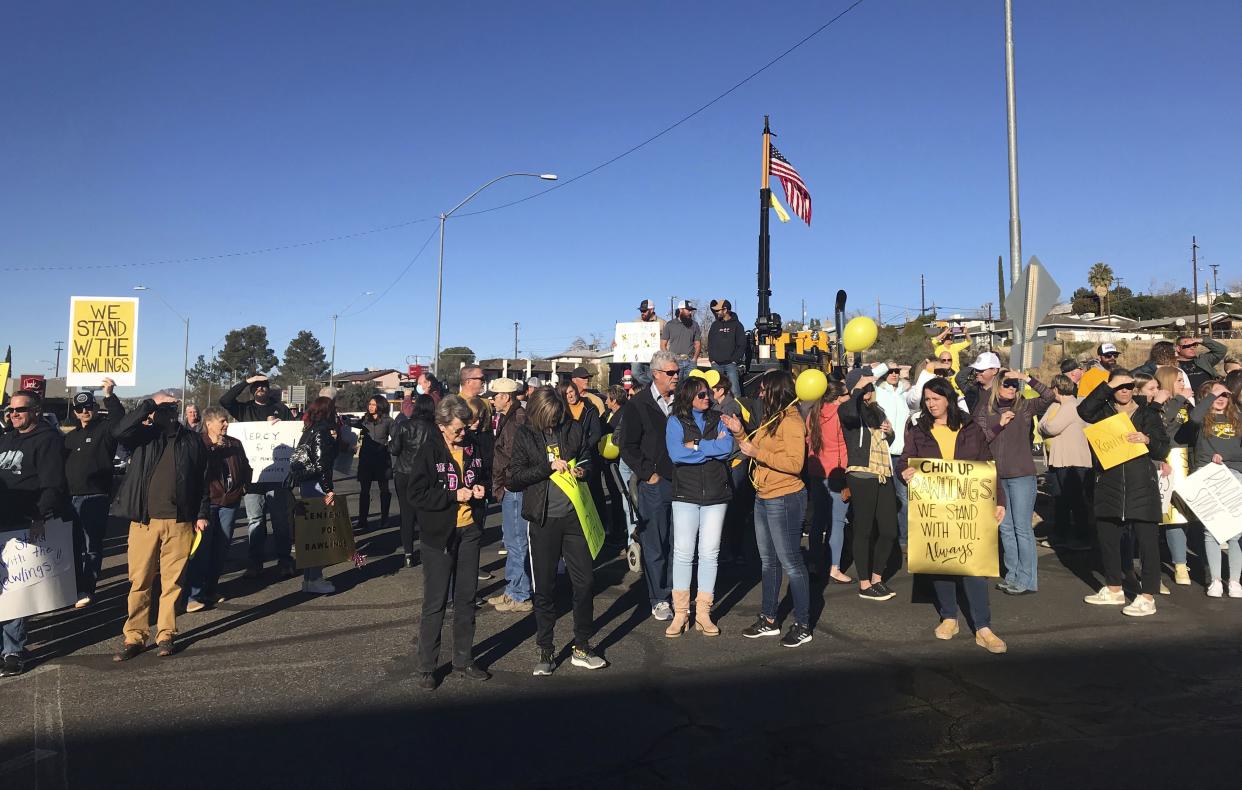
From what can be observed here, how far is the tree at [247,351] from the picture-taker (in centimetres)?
9706

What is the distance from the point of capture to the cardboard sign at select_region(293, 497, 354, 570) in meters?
7.95

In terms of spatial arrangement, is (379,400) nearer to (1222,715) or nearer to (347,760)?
(347,760)

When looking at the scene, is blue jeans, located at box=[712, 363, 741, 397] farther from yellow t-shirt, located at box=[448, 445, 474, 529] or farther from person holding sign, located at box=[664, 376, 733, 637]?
yellow t-shirt, located at box=[448, 445, 474, 529]

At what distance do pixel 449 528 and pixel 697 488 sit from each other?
1.90 metres

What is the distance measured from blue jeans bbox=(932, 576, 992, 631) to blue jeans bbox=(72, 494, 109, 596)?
7.63 meters

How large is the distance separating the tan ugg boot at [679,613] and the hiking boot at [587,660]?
0.83m

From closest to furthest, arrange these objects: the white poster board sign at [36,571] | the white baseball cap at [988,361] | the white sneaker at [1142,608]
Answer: the white poster board sign at [36,571]
the white sneaker at [1142,608]
the white baseball cap at [988,361]

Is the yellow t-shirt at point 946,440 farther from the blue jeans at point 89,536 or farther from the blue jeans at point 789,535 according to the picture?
the blue jeans at point 89,536

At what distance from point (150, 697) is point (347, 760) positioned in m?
A: 1.90

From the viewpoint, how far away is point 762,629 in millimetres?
6469

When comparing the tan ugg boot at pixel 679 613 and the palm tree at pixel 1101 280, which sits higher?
the palm tree at pixel 1101 280

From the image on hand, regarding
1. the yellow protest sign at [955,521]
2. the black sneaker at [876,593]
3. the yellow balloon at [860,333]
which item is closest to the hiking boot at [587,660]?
the yellow protest sign at [955,521]

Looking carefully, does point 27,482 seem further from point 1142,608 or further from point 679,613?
point 1142,608

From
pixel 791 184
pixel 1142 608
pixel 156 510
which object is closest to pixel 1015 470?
pixel 1142 608
